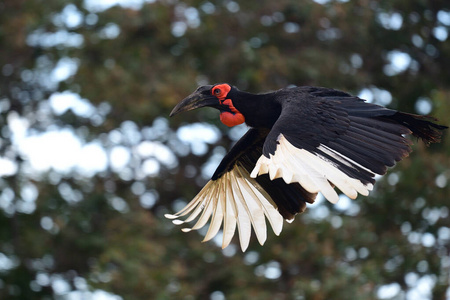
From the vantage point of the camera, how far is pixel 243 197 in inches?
217

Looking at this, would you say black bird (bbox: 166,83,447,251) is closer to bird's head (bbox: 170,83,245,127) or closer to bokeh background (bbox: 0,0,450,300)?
bird's head (bbox: 170,83,245,127)

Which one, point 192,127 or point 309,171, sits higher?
point 309,171

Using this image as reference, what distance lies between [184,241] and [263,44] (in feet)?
7.85

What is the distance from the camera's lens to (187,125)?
949 centimetres

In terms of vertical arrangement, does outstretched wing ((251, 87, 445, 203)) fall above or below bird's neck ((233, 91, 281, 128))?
above

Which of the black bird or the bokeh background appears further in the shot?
the bokeh background

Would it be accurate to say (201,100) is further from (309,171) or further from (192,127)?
(192,127)

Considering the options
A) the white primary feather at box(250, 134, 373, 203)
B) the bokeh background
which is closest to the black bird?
the white primary feather at box(250, 134, 373, 203)

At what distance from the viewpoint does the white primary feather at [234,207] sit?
529 cm

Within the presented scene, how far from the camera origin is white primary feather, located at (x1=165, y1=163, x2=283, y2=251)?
5289 millimetres

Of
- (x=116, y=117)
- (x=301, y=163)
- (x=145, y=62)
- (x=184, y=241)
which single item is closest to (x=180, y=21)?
(x=145, y=62)

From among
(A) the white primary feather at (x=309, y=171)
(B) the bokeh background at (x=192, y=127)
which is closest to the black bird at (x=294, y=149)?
(A) the white primary feather at (x=309, y=171)

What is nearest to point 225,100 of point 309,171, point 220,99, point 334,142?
point 220,99

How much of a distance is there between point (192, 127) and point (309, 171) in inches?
212
